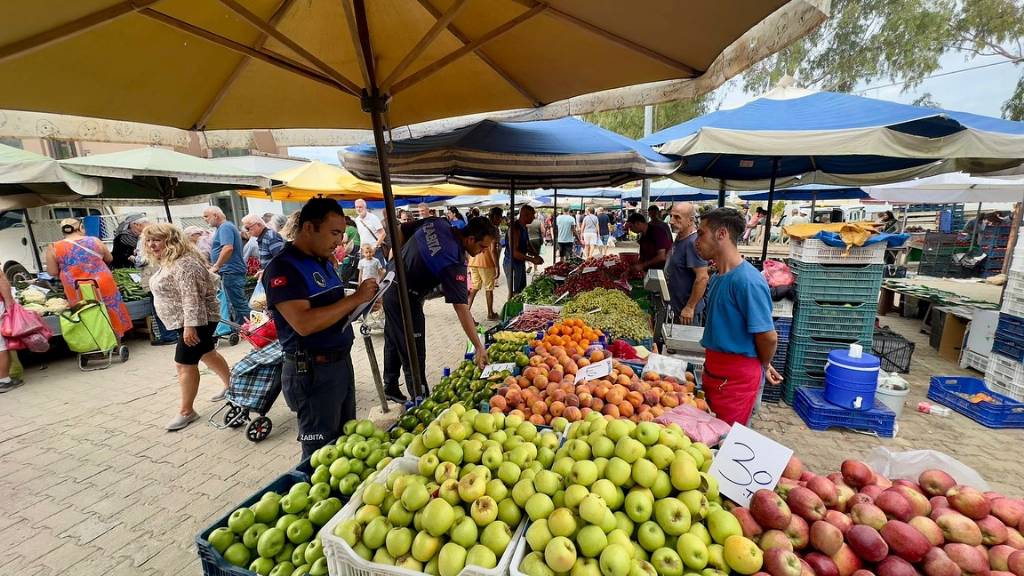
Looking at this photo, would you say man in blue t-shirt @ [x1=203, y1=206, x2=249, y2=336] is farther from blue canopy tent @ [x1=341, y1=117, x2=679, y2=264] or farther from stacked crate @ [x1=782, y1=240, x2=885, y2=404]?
stacked crate @ [x1=782, y1=240, x2=885, y2=404]

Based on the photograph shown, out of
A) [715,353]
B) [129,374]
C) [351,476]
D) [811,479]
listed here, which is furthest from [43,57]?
[129,374]

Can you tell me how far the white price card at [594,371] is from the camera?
9.49ft

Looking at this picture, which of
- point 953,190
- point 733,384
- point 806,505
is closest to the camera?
point 806,505

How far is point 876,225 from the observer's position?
451 centimetres

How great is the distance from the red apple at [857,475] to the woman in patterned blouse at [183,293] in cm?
513

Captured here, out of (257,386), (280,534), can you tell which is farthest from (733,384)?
(257,386)

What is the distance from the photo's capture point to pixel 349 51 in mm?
2926

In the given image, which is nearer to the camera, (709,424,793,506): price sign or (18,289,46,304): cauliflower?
(709,424,793,506): price sign

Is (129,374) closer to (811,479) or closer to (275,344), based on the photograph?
(275,344)

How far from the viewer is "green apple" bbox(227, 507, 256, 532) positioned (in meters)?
1.71

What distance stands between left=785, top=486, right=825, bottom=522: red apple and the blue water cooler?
3.52m

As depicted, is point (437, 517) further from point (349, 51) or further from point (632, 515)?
point (349, 51)

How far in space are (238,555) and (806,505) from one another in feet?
7.06

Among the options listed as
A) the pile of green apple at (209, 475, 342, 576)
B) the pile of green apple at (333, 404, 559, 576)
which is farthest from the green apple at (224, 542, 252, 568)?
the pile of green apple at (333, 404, 559, 576)
